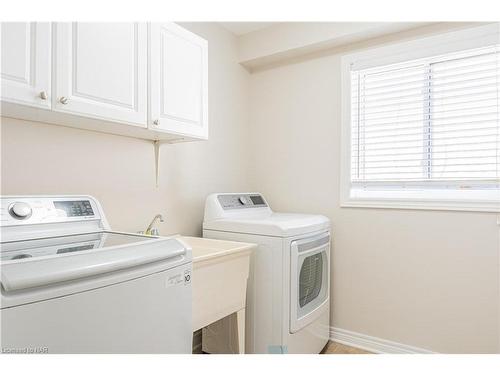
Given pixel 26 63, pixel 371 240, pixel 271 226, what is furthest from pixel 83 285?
pixel 371 240

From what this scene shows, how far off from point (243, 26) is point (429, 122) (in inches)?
60.4

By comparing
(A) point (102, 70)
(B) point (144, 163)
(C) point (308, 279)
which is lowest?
(C) point (308, 279)

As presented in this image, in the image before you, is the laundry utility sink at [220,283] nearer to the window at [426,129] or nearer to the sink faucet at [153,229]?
the sink faucet at [153,229]

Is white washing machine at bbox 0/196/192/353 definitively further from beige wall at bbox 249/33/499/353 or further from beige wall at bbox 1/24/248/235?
A: beige wall at bbox 249/33/499/353

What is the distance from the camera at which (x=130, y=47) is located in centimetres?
155

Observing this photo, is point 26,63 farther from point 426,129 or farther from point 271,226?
point 426,129

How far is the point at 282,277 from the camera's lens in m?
1.92

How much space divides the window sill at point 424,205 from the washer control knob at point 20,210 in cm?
191

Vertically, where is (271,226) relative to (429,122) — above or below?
below

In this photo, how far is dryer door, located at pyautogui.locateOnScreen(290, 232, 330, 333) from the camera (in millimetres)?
1960

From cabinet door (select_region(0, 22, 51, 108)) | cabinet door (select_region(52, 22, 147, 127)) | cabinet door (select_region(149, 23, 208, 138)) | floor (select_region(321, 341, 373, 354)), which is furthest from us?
floor (select_region(321, 341, 373, 354))

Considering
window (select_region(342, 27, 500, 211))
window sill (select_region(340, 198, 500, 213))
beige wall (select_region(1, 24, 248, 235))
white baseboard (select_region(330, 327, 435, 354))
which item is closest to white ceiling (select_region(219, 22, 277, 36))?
beige wall (select_region(1, 24, 248, 235))

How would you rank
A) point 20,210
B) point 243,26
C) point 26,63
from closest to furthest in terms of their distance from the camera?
1. point 26,63
2. point 20,210
3. point 243,26
